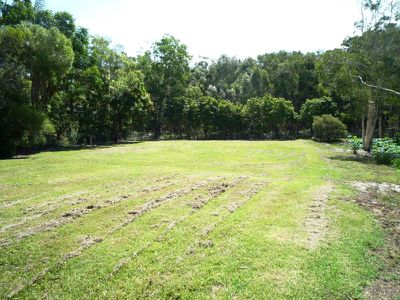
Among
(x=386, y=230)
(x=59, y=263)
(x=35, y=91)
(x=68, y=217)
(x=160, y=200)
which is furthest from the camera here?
(x=35, y=91)

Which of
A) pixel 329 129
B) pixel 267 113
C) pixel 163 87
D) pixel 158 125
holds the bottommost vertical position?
pixel 329 129

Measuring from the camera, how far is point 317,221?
920 cm

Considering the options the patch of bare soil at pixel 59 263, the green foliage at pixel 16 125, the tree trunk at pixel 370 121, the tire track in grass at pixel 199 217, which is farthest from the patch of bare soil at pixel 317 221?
the green foliage at pixel 16 125

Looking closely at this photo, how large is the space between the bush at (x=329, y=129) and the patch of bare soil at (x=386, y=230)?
1252 inches

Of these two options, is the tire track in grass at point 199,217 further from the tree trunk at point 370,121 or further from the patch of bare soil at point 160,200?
the tree trunk at point 370,121

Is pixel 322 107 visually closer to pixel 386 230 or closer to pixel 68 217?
pixel 386 230

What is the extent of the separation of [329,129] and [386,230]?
128 ft

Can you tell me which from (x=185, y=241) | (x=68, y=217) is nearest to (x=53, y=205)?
(x=68, y=217)

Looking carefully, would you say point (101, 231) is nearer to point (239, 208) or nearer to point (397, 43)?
point (239, 208)

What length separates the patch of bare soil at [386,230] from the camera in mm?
5957

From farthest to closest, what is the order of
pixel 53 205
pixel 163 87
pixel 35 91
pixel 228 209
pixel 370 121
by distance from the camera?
pixel 163 87 → pixel 370 121 → pixel 35 91 → pixel 53 205 → pixel 228 209

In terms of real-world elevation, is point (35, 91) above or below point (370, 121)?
above

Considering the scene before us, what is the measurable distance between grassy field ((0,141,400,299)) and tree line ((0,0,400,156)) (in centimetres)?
929

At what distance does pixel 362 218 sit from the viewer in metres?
9.76
